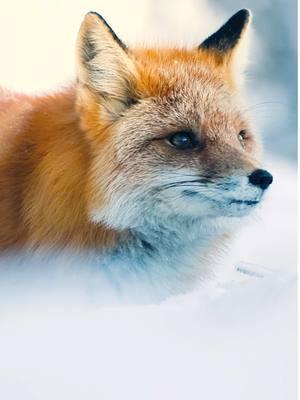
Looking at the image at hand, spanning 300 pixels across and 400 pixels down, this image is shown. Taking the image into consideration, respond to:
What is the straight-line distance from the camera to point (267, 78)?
167cm

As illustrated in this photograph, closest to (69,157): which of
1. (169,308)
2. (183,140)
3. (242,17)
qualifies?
(183,140)

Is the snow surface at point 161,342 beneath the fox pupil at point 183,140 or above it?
beneath

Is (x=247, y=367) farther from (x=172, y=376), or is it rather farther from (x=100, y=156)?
(x=100, y=156)

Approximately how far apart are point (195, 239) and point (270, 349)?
0.32m

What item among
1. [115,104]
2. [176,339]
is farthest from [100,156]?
[176,339]

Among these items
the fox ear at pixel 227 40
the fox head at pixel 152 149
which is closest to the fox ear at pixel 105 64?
the fox head at pixel 152 149

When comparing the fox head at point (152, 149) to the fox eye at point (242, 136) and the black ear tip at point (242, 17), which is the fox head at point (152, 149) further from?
the black ear tip at point (242, 17)

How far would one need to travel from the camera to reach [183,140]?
1.36m

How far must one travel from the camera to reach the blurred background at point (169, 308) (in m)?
1.27

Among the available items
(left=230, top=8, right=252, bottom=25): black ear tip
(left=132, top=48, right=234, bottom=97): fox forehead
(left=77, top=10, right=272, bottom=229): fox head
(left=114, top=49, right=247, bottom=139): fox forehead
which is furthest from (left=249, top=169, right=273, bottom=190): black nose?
(left=230, top=8, right=252, bottom=25): black ear tip

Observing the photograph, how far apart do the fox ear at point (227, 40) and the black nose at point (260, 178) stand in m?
0.33

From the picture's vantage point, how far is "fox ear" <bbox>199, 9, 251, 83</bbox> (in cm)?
149

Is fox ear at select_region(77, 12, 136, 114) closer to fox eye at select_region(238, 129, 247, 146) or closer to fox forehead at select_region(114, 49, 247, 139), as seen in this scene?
fox forehead at select_region(114, 49, 247, 139)

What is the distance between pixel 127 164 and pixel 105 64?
0.22 meters
